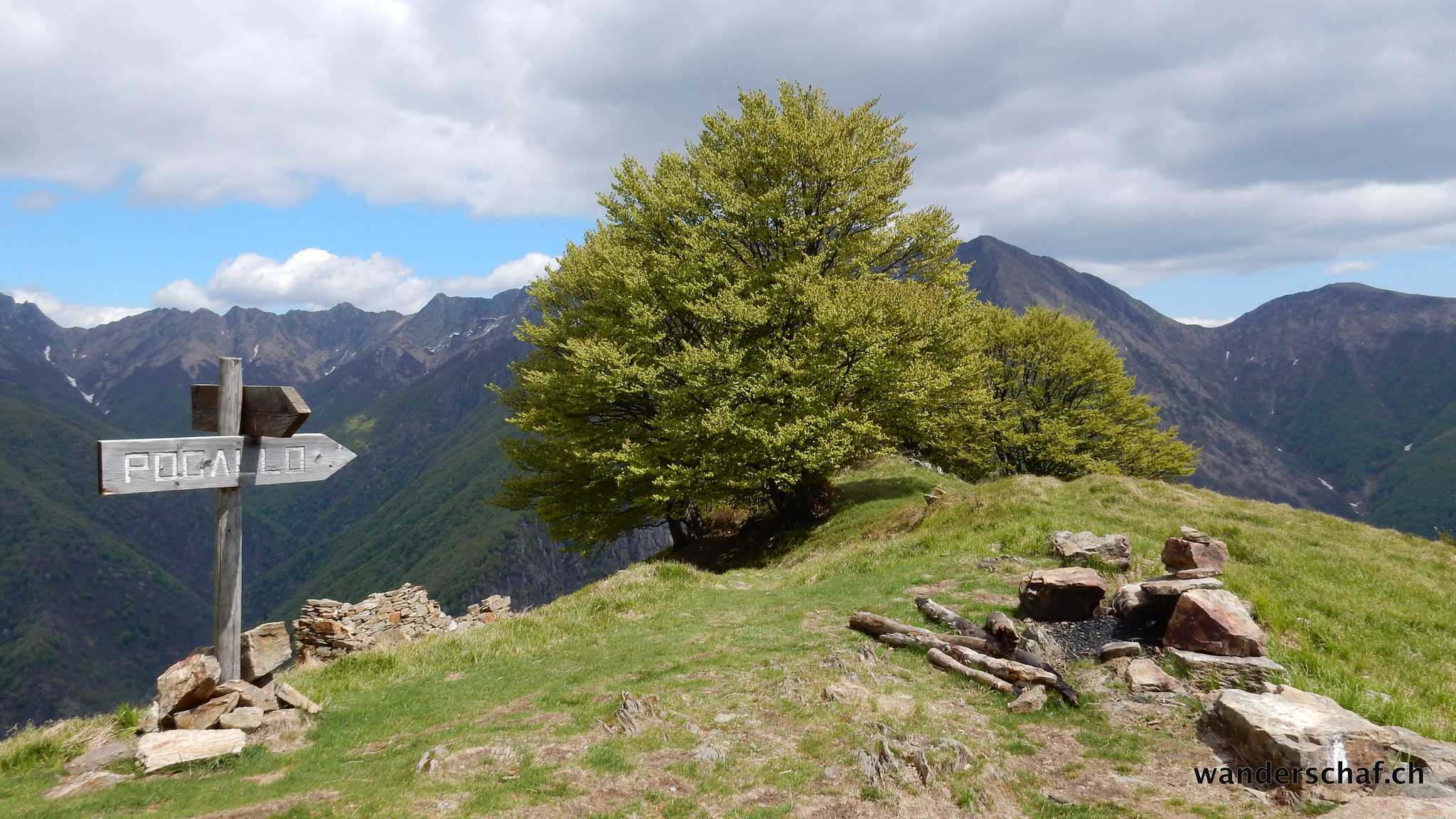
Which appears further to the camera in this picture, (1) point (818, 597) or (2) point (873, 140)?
(2) point (873, 140)

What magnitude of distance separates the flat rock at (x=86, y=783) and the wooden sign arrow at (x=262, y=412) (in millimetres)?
4522

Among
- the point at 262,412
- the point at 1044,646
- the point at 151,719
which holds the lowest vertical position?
the point at 1044,646

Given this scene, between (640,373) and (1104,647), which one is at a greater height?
(640,373)

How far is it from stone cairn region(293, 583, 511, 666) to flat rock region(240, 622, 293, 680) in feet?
26.9

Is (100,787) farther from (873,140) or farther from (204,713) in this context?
(873,140)

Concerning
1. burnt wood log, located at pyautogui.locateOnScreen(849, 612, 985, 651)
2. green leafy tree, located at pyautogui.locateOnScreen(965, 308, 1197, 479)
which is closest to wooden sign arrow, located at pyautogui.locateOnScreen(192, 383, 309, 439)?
burnt wood log, located at pyautogui.locateOnScreen(849, 612, 985, 651)

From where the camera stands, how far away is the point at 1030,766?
7.95 metres

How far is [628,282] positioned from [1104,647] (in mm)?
20841

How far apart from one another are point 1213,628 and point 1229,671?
2.93ft

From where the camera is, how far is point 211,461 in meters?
9.60

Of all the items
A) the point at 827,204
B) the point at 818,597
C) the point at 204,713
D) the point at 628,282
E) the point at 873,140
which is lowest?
the point at 818,597

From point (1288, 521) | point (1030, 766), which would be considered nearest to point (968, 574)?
point (1030, 766)

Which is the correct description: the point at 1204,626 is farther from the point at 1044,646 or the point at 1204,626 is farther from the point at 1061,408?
the point at 1061,408

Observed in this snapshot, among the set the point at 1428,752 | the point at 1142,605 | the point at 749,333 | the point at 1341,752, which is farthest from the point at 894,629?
the point at 749,333
